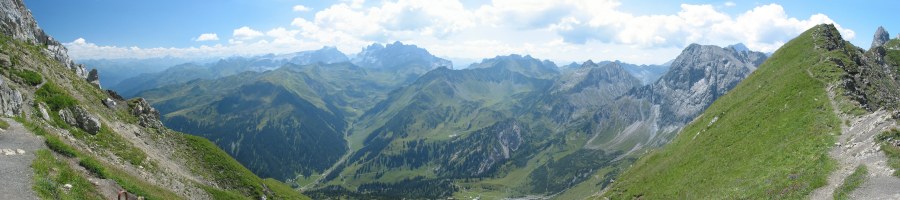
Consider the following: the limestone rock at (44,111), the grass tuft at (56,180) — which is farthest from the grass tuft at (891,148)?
the limestone rock at (44,111)

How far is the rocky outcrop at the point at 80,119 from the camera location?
59.6 m

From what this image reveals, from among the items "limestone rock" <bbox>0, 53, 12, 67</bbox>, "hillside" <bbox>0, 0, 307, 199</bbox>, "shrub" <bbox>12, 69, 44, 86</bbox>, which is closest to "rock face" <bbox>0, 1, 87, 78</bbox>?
"hillside" <bbox>0, 0, 307, 199</bbox>

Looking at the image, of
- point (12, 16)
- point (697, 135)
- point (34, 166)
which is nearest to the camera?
point (34, 166)

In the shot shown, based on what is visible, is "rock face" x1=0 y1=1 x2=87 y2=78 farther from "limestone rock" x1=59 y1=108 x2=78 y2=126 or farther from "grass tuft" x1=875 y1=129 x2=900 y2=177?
"grass tuft" x1=875 y1=129 x2=900 y2=177

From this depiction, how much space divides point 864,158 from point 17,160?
252 ft

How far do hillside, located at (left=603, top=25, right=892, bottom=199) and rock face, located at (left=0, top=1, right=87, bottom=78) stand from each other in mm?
114368

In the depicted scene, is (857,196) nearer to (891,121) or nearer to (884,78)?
(891,121)

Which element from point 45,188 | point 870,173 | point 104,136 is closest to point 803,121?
point 870,173

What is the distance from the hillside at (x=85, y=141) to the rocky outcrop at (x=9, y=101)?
0.11m

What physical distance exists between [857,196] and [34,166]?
6685cm

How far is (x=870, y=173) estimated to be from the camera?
45.1 m

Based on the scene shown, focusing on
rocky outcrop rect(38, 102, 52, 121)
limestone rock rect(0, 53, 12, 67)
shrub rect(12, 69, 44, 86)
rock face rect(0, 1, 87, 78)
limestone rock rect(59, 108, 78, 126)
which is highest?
rock face rect(0, 1, 87, 78)

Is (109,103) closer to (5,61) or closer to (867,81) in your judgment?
(5,61)

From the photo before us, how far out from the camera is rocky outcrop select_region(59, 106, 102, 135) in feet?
196
